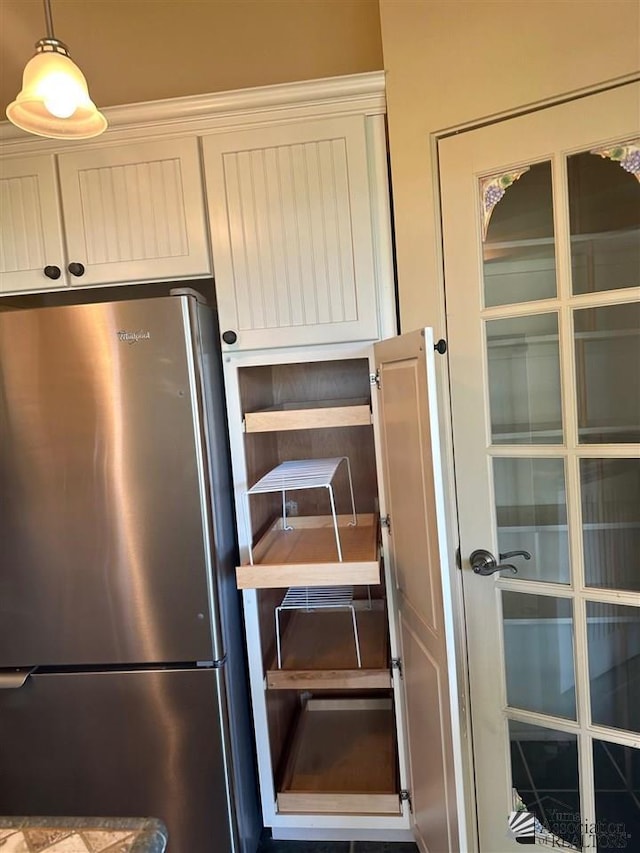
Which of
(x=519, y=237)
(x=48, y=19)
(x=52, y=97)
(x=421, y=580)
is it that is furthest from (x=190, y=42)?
(x=421, y=580)

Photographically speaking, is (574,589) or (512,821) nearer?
(574,589)

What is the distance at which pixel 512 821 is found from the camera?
57.7 inches

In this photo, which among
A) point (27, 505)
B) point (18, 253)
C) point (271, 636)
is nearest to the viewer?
point (27, 505)

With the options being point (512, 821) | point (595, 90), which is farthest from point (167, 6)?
point (512, 821)

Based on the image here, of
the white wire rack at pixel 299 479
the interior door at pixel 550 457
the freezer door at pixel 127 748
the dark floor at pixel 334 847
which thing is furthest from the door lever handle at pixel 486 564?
the dark floor at pixel 334 847

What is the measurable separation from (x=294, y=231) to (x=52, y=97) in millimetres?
677

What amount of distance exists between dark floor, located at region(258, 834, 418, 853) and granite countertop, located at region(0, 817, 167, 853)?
4.14 feet

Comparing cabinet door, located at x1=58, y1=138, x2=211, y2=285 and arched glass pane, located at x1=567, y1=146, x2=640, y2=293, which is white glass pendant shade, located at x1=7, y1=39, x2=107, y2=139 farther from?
arched glass pane, located at x1=567, y1=146, x2=640, y2=293

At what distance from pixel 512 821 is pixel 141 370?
159 cm

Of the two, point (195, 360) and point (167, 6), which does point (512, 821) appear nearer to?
point (195, 360)

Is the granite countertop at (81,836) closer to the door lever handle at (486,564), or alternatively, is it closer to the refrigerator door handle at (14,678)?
the refrigerator door handle at (14,678)

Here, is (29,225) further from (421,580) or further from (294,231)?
(421,580)

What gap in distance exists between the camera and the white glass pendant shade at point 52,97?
3.18 feet

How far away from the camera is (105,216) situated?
157cm
